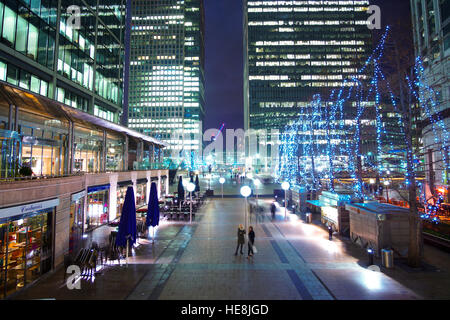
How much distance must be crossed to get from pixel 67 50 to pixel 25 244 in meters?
24.0

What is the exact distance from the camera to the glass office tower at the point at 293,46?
125562mm

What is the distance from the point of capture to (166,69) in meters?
136

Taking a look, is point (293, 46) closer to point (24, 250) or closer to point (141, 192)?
point (141, 192)

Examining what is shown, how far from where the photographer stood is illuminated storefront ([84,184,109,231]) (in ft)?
56.7

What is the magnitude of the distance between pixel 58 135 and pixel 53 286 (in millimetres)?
9704

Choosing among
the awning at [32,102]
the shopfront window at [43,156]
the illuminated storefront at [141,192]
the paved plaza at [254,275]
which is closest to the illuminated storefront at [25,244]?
the paved plaza at [254,275]

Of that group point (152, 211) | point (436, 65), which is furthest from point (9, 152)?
point (436, 65)

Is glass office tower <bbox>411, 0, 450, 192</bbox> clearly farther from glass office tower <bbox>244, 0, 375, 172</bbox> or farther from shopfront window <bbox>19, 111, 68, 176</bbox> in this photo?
glass office tower <bbox>244, 0, 375, 172</bbox>

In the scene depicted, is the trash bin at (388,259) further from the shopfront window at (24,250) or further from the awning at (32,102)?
the awning at (32,102)

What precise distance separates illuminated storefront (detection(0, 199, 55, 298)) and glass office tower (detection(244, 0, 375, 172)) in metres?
124

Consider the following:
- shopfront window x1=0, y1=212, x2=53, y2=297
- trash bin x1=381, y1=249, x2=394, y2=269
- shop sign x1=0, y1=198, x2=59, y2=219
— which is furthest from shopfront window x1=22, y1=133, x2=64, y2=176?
trash bin x1=381, y1=249, x2=394, y2=269

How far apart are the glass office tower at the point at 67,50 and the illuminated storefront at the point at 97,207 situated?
334 inches

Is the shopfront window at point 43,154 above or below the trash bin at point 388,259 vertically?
above

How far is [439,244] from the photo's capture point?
42.0 ft
